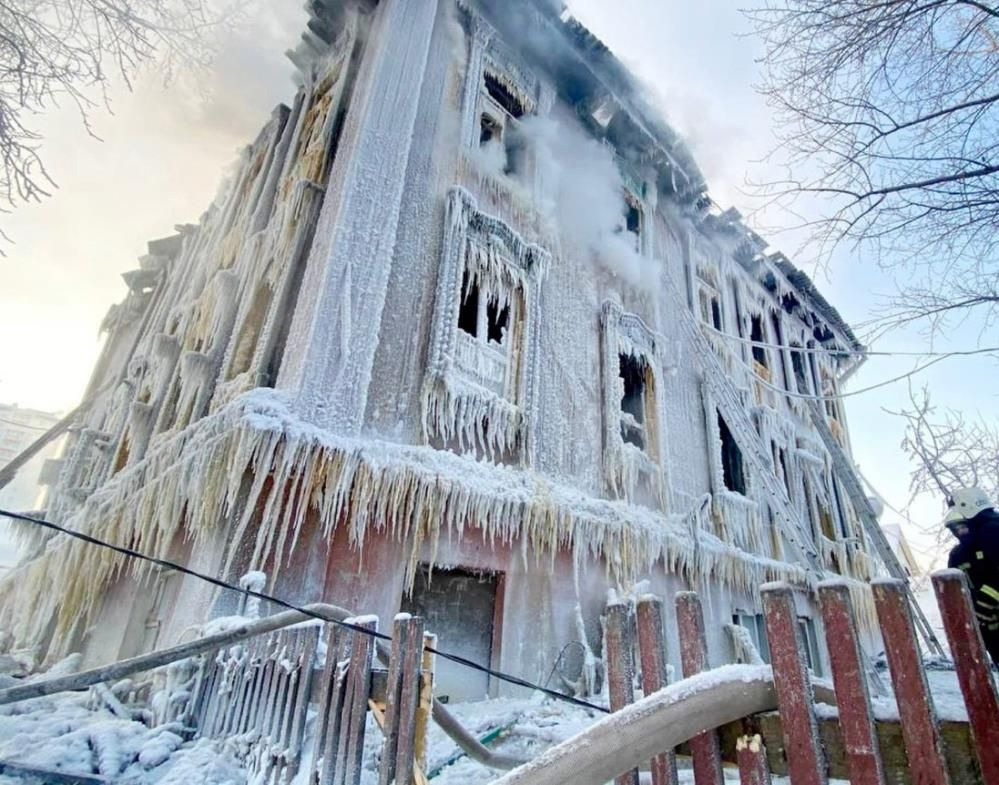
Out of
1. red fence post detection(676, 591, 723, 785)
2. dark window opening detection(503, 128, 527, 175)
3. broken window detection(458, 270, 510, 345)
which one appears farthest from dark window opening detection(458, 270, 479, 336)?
red fence post detection(676, 591, 723, 785)

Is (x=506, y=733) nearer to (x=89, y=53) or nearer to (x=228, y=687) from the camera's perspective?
(x=228, y=687)

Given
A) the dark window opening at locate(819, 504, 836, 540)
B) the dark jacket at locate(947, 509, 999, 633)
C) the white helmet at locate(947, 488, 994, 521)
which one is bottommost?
the dark jacket at locate(947, 509, 999, 633)

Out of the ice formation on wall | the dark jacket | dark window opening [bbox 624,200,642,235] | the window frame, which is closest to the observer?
the dark jacket

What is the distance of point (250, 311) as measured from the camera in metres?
8.08

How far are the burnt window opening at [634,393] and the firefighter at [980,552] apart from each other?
637 cm

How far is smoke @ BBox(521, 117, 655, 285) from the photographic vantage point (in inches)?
415

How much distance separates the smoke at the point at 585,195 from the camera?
415 inches

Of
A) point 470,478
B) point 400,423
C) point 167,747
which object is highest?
point 400,423

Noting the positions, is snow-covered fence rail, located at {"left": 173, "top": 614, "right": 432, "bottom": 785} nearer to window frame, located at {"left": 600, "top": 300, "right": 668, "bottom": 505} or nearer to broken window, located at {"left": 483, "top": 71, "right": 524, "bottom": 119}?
window frame, located at {"left": 600, "top": 300, "right": 668, "bottom": 505}

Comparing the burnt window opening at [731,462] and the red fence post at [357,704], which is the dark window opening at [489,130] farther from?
the red fence post at [357,704]

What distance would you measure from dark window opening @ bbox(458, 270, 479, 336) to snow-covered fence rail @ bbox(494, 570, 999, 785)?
702 cm

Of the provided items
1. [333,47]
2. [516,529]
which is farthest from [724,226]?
[516,529]

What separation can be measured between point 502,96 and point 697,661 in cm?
1118

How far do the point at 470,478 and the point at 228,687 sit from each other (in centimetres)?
349
